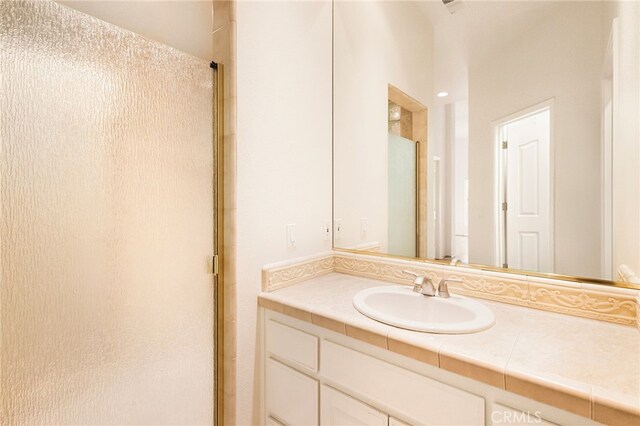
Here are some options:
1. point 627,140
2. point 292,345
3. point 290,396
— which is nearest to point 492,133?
point 627,140

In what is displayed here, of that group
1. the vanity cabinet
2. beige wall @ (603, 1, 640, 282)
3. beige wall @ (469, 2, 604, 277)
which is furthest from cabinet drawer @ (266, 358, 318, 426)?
beige wall @ (603, 1, 640, 282)

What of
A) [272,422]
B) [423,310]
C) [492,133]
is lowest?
[272,422]

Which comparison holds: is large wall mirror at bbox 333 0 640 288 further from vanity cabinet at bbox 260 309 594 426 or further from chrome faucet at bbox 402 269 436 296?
vanity cabinet at bbox 260 309 594 426

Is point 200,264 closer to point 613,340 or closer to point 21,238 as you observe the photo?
point 21,238

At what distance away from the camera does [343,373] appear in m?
1.05

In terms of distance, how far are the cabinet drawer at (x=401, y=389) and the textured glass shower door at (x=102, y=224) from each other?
55 cm

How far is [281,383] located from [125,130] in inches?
44.8

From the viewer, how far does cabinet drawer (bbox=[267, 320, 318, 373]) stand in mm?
1141

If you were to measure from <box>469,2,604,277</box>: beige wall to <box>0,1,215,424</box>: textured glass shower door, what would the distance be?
1260 millimetres

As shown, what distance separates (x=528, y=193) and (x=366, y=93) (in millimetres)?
981

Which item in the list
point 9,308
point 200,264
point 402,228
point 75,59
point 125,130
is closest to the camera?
point 9,308

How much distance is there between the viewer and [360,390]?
3.29ft

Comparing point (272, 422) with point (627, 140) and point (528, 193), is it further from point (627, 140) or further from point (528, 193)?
point (627, 140)

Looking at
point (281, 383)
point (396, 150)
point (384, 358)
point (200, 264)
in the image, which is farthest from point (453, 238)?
point (200, 264)
